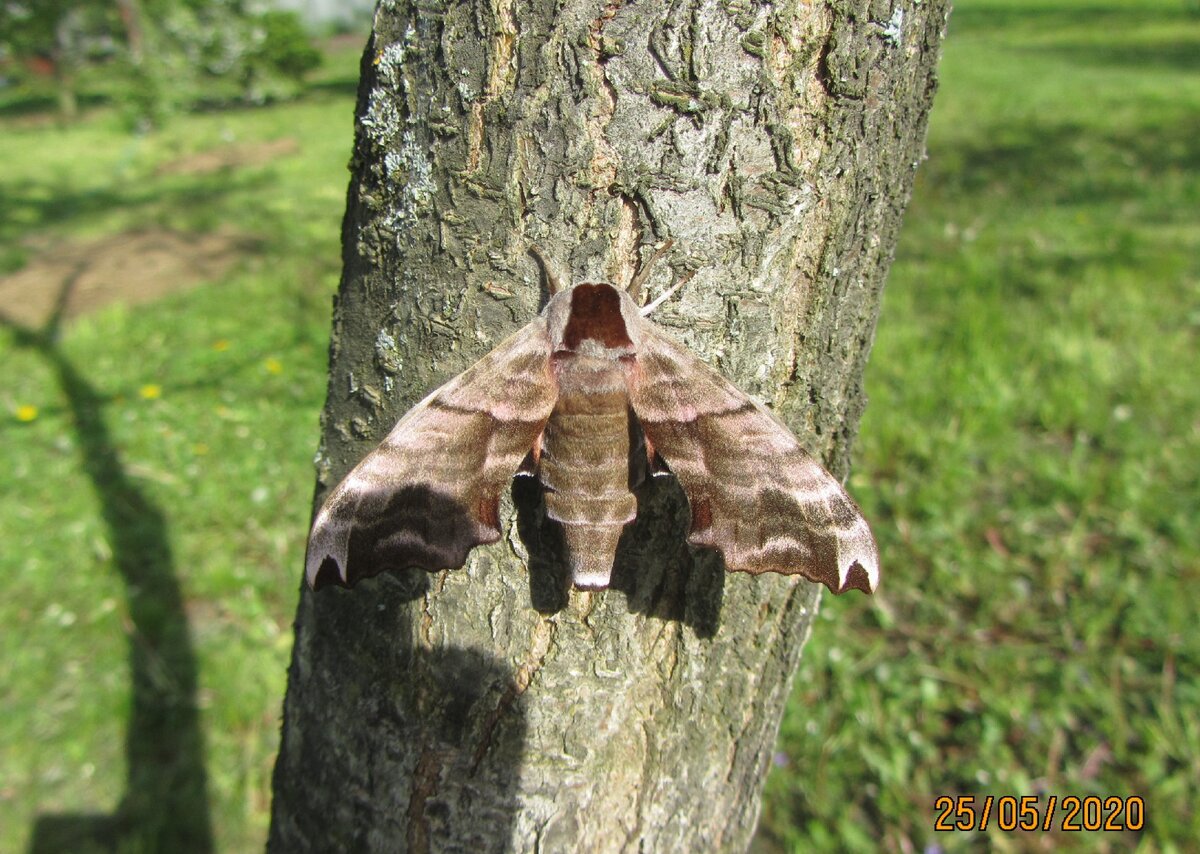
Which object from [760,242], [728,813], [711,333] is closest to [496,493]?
[711,333]

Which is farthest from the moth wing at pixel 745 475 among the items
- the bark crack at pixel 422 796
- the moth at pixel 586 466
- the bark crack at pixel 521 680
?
the bark crack at pixel 422 796

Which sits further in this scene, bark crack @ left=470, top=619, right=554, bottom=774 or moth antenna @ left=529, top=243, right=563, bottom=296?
bark crack @ left=470, top=619, right=554, bottom=774

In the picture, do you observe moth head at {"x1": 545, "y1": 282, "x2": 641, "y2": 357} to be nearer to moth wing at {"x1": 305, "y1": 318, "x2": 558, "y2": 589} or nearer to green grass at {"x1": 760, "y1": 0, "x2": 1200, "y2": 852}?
moth wing at {"x1": 305, "y1": 318, "x2": 558, "y2": 589}

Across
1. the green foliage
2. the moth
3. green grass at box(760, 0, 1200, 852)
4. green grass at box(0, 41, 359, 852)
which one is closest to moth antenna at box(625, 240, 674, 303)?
the moth

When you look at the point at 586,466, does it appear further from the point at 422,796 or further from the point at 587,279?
the point at 422,796

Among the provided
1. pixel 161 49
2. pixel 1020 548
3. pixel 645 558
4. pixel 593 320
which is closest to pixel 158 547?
pixel 645 558

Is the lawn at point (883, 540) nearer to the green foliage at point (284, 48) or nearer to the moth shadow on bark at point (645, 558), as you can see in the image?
the moth shadow on bark at point (645, 558)

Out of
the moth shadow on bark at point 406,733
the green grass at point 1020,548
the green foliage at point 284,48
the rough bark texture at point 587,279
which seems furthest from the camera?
the green foliage at point 284,48

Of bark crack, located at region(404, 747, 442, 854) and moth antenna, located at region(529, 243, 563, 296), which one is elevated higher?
moth antenna, located at region(529, 243, 563, 296)
